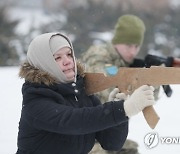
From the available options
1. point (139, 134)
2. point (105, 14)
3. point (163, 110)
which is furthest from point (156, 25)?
point (139, 134)

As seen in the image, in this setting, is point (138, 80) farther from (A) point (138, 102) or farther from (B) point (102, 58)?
(B) point (102, 58)

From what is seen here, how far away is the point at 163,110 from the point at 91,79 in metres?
2.96

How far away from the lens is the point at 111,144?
6.87 feet

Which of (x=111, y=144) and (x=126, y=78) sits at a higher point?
(x=126, y=78)

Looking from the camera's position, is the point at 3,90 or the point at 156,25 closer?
the point at 3,90

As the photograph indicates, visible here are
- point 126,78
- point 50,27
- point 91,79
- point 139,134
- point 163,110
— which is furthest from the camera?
point 50,27

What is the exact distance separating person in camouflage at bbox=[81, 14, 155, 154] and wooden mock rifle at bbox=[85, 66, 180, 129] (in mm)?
816

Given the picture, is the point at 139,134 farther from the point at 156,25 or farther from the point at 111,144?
the point at 156,25

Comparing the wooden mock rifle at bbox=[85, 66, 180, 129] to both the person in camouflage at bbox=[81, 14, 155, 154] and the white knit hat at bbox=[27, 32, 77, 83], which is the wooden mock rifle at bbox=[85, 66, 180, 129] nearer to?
the white knit hat at bbox=[27, 32, 77, 83]

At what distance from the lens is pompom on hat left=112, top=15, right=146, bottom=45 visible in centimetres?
330
